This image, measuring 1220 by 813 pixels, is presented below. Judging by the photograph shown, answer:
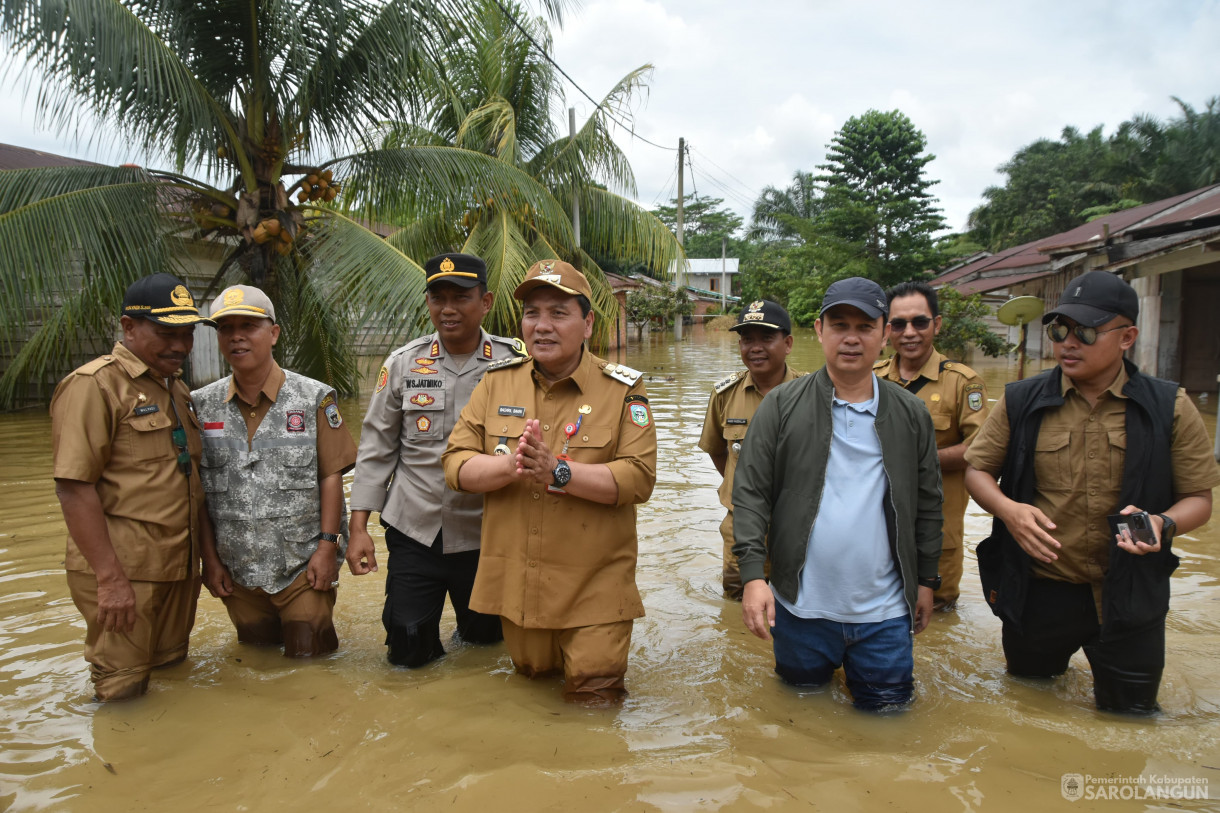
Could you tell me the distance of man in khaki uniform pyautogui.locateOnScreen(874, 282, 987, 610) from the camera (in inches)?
172

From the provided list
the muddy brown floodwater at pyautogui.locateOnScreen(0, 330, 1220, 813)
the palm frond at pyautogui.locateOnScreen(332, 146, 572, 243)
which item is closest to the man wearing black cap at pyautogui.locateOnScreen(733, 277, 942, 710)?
the muddy brown floodwater at pyautogui.locateOnScreen(0, 330, 1220, 813)

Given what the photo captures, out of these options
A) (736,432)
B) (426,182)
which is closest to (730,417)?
(736,432)

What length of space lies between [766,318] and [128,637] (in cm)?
345

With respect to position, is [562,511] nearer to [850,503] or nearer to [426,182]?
[850,503]

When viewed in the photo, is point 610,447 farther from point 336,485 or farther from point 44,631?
point 44,631

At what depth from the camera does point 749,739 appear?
3199 mm

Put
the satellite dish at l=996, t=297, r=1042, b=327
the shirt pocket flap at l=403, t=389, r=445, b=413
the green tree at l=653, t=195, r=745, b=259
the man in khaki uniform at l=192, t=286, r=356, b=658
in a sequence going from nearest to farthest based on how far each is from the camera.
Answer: the man in khaki uniform at l=192, t=286, r=356, b=658 < the shirt pocket flap at l=403, t=389, r=445, b=413 < the satellite dish at l=996, t=297, r=1042, b=327 < the green tree at l=653, t=195, r=745, b=259

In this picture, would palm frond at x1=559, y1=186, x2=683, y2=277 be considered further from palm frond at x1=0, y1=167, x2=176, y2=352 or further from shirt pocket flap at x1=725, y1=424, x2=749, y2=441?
shirt pocket flap at x1=725, y1=424, x2=749, y2=441

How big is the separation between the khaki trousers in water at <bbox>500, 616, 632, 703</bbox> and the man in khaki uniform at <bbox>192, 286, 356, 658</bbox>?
41.7 inches

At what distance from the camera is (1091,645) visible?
328cm

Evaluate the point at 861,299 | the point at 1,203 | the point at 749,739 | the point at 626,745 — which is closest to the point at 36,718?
the point at 626,745

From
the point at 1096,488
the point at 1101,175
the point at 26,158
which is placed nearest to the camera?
the point at 1096,488

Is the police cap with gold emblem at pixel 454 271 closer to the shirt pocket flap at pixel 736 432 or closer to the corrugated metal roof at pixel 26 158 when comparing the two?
the shirt pocket flap at pixel 736 432

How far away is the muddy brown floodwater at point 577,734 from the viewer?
2.78 meters
